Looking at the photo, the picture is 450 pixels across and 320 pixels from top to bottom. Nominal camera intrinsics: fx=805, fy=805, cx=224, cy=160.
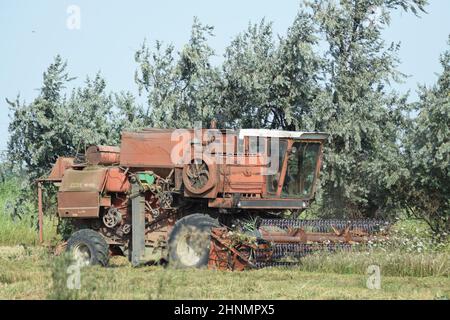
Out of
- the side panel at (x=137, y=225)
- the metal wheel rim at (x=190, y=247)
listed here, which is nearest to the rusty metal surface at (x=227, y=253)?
the metal wheel rim at (x=190, y=247)

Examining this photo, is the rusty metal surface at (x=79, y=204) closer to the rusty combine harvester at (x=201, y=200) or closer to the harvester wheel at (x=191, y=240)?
the rusty combine harvester at (x=201, y=200)

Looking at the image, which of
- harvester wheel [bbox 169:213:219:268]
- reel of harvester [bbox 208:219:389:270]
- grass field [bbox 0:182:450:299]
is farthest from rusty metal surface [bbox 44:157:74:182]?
reel of harvester [bbox 208:219:389:270]

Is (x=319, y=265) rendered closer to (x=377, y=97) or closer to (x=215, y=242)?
(x=215, y=242)

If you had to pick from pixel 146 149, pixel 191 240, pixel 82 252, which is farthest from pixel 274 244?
pixel 82 252

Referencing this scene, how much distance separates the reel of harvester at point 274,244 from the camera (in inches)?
554

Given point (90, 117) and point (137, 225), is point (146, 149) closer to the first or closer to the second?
point (137, 225)

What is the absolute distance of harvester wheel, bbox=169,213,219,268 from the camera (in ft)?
47.5

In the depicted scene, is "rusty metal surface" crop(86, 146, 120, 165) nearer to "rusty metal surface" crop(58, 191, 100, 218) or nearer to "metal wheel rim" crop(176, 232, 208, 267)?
"rusty metal surface" crop(58, 191, 100, 218)

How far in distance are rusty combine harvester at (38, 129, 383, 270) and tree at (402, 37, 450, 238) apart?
6.97 feet

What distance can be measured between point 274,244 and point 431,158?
4192mm

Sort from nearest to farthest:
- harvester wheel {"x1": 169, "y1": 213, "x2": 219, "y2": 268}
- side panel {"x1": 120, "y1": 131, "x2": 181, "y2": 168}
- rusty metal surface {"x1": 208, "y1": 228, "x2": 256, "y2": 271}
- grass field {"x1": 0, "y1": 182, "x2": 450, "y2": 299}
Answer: grass field {"x1": 0, "y1": 182, "x2": 450, "y2": 299} → rusty metal surface {"x1": 208, "y1": 228, "x2": 256, "y2": 271} → harvester wheel {"x1": 169, "y1": 213, "x2": 219, "y2": 268} → side panel {"x1": 120, "y1": 131, "x2": 181, "y2": 168}
